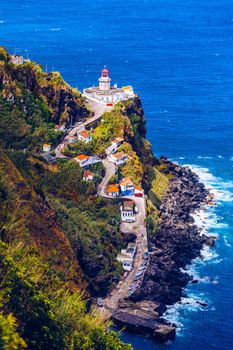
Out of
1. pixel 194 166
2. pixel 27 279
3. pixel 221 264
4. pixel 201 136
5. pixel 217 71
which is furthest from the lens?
pixel 217 71

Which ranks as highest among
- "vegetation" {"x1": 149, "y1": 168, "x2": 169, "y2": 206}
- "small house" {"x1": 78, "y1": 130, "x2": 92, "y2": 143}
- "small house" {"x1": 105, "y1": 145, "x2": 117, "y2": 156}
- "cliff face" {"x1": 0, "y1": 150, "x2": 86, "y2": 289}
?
"small house" {"x1": 78, "y1": 130, "x2": 92, "y2": 143}

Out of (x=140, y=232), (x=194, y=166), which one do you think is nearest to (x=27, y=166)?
(x=140, y=232)

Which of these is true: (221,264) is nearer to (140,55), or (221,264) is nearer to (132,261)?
(132,261)

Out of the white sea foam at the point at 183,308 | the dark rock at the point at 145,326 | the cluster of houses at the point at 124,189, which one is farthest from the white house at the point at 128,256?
the dark rock at the point at 145,326

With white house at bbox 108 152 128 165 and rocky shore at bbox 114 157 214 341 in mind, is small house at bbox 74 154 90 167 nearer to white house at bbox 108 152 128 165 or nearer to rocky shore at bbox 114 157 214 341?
white house at bbox 108 152 128 165

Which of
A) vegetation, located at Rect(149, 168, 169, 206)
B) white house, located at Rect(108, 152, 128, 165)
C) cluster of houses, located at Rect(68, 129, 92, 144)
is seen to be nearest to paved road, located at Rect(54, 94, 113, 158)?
cluster of houses, located at Rect(68, 129, 92, 144)

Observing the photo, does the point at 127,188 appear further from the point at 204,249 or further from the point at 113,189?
the point at 204,249
